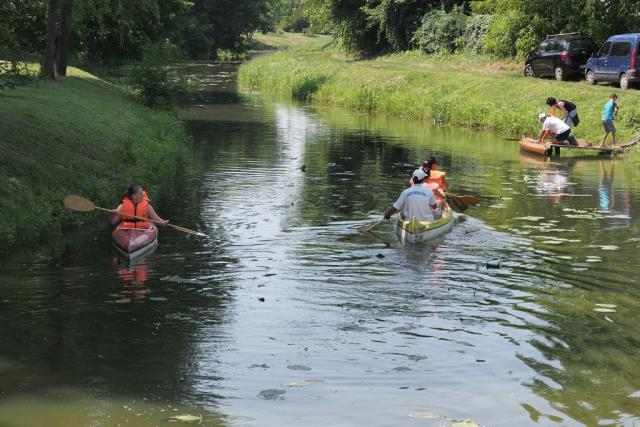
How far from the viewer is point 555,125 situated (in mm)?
33656

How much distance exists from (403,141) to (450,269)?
73.7 ft

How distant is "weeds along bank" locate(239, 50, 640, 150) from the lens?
3808 cm

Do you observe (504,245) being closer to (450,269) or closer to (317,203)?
(450,269)

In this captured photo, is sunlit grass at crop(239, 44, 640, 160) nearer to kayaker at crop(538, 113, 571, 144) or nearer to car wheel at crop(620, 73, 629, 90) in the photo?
car wheel at crop(620, 73, 629, 90)

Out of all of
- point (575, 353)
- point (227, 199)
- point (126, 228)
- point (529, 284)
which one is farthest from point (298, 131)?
point (575, 353)

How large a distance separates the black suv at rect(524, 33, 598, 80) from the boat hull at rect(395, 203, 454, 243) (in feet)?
85.2

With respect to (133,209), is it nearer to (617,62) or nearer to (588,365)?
(588,365)

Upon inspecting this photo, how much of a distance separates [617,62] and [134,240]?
89.2 feet

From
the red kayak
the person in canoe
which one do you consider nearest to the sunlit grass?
the person in canoe

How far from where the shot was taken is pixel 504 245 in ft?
63.3

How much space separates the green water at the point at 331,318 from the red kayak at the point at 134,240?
0.85 feet

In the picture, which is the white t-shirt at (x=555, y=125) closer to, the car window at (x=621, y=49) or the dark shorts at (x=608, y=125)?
the dark shorts at (x=608, y=125)

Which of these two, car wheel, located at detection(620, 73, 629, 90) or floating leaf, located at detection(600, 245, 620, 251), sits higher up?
car wheel, located at detection(620, 73, 629, 90)

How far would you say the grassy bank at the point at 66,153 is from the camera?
19.8 meters
